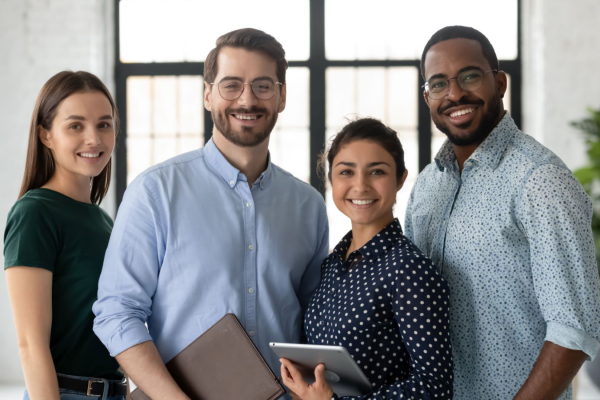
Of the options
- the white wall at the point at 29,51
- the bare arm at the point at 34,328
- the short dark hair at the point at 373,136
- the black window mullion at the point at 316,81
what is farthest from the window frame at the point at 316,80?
the bare arm at the point at 34,328

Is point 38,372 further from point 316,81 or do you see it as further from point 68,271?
point 316,81

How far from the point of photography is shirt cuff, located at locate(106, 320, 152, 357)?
1.60 metres

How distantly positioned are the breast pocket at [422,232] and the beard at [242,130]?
55cm

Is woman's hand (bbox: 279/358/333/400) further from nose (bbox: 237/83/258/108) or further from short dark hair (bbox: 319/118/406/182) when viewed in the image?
nose (bbox: 237/83/258/108)

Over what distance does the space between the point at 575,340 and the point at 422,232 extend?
0.58 meters

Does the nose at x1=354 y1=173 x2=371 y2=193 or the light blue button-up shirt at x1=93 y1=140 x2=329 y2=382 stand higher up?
the nose at x1=354 y1=173 x2=371 y2=193

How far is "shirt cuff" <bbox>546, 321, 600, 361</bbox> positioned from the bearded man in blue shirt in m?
0.75

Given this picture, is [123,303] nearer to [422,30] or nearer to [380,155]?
[380,155]

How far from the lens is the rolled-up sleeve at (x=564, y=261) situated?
4.78ft

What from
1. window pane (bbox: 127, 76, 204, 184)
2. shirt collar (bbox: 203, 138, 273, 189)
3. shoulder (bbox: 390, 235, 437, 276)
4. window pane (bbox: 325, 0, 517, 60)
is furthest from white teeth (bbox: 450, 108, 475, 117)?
window pane (bbox: 127, 76, 204, 184)

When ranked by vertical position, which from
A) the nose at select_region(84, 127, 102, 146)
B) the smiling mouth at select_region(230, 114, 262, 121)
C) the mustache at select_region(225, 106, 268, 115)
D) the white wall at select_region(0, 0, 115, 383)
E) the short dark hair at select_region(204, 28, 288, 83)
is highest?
the white wall at select_region(0, 0, 115, 383)

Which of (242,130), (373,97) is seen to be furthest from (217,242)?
(373,97)

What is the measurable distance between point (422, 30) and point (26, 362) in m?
4.15

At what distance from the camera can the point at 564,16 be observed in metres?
4.61
